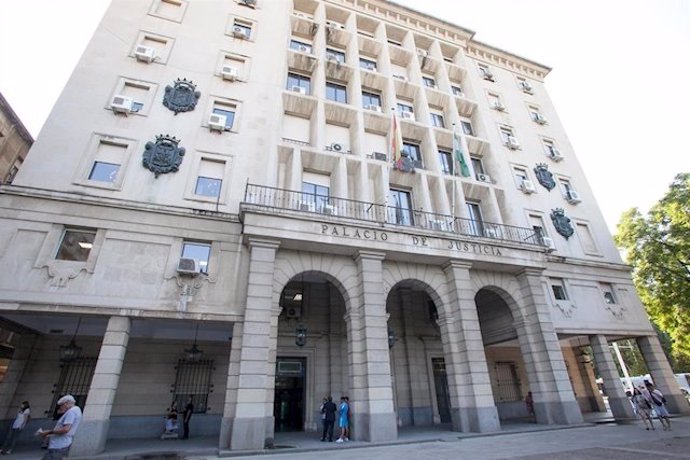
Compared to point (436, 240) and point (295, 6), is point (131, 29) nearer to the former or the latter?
point (295, 6)

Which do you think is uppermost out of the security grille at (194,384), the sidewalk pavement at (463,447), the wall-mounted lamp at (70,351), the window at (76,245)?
the window at (76,245)

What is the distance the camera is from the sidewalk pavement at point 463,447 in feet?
29.7

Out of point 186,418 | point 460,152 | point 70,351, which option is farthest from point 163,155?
point 460,152

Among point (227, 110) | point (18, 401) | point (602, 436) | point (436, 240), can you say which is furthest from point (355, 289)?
point (18, 401)

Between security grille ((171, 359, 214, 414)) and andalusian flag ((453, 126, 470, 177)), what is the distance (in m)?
15.5

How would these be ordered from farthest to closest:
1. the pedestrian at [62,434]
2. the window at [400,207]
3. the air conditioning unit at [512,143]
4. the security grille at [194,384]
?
the air conditioning unit at [512,143], the window at [400,207], the security grille at [194,384], the pedestrian at [62,434]

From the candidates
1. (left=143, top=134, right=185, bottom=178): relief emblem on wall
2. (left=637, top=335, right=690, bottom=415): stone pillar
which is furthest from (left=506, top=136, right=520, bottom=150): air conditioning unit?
(left=143, top=134, right=185, bottom=178): relief emblem on wall

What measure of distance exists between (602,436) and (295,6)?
27.1m

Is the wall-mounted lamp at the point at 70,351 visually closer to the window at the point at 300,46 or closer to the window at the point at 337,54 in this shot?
the window at the point at 300,46

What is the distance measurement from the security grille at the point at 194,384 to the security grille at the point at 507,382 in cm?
1600

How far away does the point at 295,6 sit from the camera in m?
23.2

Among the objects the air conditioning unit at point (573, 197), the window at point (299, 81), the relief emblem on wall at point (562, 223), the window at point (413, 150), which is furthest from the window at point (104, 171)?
the air conditioning unit at point (573, 197)

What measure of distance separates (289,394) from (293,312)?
142 inches

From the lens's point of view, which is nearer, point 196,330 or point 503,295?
point 196,330
